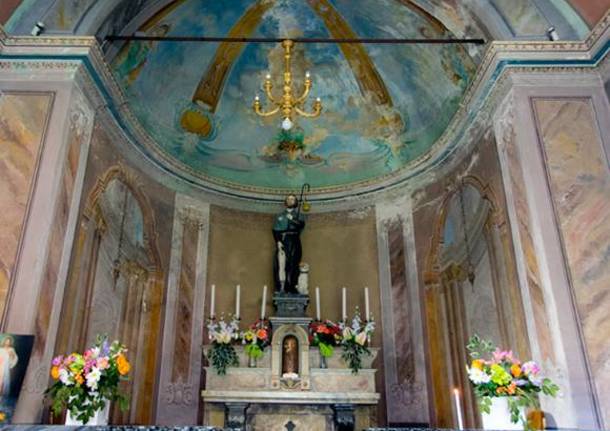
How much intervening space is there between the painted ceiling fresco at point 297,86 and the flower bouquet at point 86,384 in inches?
201

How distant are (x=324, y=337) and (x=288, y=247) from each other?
2171mm

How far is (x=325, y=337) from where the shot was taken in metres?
9.32

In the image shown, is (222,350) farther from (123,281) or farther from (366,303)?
(366,303)

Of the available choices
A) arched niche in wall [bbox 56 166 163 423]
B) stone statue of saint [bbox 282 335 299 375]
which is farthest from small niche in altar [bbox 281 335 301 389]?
arched niche in wall [bbox 56 166 163 423]

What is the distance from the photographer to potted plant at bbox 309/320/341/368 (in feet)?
29.9

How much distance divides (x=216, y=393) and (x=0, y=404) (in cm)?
359

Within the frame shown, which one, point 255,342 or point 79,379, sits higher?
point 255,342

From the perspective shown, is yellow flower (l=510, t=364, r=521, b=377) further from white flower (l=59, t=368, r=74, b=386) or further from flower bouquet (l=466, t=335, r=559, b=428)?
white flower (l=59, t=368, r=74, b=386)

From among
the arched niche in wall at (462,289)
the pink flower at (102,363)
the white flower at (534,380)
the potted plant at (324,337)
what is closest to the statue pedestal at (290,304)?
the potted plant at (324,337)

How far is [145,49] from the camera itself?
976 centimetres

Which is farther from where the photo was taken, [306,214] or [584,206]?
[306,214]

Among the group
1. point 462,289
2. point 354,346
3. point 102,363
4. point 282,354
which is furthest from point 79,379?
point 462,289

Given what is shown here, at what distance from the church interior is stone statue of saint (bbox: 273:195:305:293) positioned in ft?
0.15

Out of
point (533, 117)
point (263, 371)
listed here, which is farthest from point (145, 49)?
point (533, 117)
